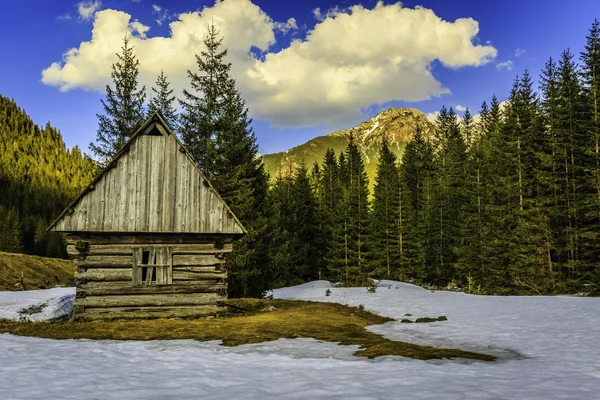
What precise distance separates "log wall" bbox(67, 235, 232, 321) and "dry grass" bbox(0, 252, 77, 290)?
23.1 metres

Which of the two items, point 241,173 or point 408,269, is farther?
point 408,269

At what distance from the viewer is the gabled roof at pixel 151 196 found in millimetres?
14250

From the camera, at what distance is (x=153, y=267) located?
14.8m

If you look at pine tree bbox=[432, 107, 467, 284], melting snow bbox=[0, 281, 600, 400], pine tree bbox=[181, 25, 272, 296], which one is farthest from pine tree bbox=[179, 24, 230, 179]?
pine tree bbox=[432, 107, 467, 284]

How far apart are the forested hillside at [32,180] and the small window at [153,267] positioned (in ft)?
53.7

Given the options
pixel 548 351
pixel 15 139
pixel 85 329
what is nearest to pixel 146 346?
pixel 85 329

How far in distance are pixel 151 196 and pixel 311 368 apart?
33.9 feet

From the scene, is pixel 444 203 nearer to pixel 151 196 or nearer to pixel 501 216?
pixel 501 216

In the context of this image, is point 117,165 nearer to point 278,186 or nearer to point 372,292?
point 372,292

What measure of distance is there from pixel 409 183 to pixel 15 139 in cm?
14794

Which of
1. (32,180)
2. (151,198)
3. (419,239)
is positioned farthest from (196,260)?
(32,180)

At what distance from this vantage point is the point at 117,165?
14.8 m

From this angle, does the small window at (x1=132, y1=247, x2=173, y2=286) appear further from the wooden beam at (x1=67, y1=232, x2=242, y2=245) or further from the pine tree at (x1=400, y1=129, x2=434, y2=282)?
the pine tree at (x1=400, y1=129, x2=434, y2=282)

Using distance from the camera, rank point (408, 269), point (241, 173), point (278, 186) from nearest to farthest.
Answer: point (241, 173) < point (408, 269) < point (278, 186)
